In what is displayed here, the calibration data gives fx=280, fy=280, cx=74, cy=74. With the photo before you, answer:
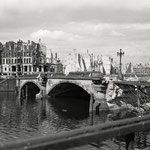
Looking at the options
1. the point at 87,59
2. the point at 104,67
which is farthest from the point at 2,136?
the point at 87,59

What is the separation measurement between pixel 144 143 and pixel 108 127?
2273 centimetres

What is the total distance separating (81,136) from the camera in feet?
13.3

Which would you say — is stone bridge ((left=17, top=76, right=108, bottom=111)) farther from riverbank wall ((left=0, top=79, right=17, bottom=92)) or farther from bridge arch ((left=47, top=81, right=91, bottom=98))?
riverbank wall ((left=0, top=79, right=17, bottom=92))

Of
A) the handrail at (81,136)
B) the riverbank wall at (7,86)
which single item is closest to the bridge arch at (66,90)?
the riverbank wall at (7,86)

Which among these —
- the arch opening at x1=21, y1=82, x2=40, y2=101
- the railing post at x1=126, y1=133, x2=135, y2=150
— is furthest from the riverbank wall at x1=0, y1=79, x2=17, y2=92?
the railing post at x1=126, y1=133, x2=135, y2=150

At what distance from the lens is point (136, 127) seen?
5020mm

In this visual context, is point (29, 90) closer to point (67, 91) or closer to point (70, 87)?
point (67, 91)

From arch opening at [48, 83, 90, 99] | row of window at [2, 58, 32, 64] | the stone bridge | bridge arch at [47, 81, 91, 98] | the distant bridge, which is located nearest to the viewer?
the stone bridge

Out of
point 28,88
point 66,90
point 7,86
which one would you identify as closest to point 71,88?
point 66,90

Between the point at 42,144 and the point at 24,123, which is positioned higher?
the point at 42,144

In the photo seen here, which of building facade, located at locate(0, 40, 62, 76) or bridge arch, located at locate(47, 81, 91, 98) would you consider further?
building facade, located at locate(0, 40, 62, 76)

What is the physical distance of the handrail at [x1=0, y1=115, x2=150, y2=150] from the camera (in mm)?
3430

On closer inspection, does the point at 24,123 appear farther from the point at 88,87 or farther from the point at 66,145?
the point at 66,145

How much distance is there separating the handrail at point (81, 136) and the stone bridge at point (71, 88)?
151ft
